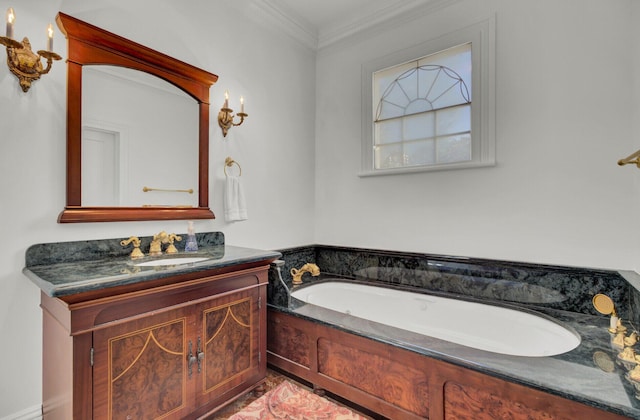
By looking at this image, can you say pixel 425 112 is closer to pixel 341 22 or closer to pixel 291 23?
pixel 341 22

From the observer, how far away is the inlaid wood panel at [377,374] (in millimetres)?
1540

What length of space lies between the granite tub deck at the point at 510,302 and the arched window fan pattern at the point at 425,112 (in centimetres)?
84

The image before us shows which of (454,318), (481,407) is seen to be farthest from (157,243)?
A: (454,318)

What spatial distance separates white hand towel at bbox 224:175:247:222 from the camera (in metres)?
2.34

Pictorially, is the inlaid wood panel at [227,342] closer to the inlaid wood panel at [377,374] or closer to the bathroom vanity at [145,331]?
the bathroom vanity at [145,331]

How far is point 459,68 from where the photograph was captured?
244cm

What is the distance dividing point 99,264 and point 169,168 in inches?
29.0

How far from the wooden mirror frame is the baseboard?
0.93 m

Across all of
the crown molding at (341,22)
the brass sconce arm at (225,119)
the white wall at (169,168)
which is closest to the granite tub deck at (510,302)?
the white wall at (169,168)

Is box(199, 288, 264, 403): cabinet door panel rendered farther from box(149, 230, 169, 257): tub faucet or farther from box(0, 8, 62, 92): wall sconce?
box(0, 8, 62, 92): wall sconce

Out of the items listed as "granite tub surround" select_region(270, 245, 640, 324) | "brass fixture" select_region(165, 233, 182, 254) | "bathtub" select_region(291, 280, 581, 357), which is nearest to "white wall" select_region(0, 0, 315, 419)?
"brass fixture" select_region(165, 233, 182, 254)

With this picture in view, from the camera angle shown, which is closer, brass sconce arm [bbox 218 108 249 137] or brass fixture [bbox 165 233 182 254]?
brass fixture [bbox 165 233 182 254]

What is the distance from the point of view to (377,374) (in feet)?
5.49

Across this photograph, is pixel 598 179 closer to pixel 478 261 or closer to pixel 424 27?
pixel 478 261
